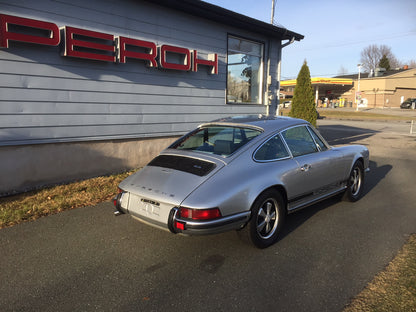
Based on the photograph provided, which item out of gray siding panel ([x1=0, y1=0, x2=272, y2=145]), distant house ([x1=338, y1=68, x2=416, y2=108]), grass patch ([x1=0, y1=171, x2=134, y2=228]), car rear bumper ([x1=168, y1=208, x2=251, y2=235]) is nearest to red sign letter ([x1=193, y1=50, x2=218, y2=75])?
gray siding panel ([x1=0, y1=0, x2=272, y2=145])

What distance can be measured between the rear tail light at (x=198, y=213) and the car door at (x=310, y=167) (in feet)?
4.18

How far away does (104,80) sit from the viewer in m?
6.70

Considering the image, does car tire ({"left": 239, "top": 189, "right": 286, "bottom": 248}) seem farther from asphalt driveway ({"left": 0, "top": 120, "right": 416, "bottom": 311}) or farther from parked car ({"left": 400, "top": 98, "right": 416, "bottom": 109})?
parked car ({"left": 400, "top": 98, "right": 416, "bottom": 109})

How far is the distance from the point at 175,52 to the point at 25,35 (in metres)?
3.32

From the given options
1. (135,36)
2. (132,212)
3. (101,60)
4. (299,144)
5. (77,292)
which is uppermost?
(135,36)

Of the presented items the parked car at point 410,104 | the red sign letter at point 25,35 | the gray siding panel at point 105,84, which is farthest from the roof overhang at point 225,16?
the parked car at point 410,104

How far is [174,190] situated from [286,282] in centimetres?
140

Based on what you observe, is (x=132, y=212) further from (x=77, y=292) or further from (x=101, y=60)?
(x=101, y=60)

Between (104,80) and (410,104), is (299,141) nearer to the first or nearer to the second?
(104,80)

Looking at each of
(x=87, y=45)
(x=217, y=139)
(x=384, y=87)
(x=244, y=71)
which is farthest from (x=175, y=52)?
(x=384, y=87)

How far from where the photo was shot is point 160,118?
7.90 m

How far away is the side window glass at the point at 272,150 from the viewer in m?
3.87

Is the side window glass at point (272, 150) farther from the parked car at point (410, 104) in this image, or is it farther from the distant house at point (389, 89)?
the distant house at point (389, 89)

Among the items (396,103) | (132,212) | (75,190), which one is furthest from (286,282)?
(396,103)
